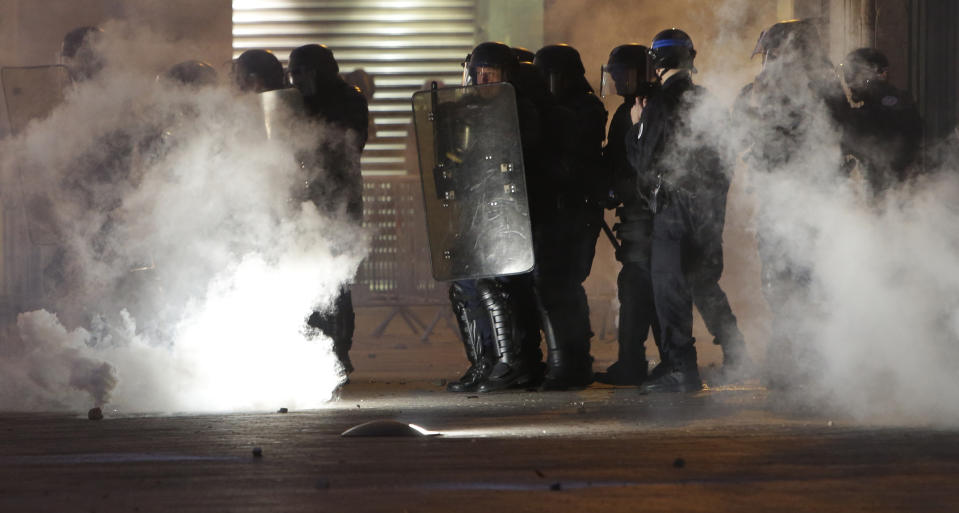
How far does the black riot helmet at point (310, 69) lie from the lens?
6.97 metres

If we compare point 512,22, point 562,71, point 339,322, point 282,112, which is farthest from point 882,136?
point 512,22

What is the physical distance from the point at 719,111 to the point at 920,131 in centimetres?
99

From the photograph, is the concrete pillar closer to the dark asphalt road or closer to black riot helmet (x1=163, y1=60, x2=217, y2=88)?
black riot helmet (x1=163, y1=60, x2=217, y2=88)

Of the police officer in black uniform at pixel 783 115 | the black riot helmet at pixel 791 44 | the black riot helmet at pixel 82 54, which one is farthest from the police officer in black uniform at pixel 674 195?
the black riot helmet at pixel 82 54

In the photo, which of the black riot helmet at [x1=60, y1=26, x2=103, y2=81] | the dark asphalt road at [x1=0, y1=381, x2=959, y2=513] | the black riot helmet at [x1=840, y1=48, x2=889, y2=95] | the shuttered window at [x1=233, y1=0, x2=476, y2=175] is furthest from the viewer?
the shuttered window at [x1=233, y1=0, x2=476, y2=175]

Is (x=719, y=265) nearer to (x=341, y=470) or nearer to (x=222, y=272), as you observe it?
(x=222, y=272)

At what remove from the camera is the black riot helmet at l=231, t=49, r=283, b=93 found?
7.20m

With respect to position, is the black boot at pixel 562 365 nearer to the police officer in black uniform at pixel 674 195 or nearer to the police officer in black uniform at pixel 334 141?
the police officer in black uniform at pixel 674 195

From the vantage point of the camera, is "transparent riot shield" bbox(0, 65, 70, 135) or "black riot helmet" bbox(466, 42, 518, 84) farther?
"transparent riot shield" bbox(0, 65, 70, 135)

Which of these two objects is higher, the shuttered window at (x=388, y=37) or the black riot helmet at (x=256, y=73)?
the shuttered window at (x=388, y=37)

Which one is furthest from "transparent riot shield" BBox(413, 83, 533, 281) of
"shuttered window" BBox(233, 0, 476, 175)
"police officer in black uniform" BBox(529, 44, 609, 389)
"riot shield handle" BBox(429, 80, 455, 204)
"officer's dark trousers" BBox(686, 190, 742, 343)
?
"shuttered window" BBox(233, 0, 476, 175)

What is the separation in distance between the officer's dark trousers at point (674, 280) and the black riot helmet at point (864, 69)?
1111mm

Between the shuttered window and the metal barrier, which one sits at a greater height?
the shuttered window

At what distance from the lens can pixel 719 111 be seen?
21.6ft
